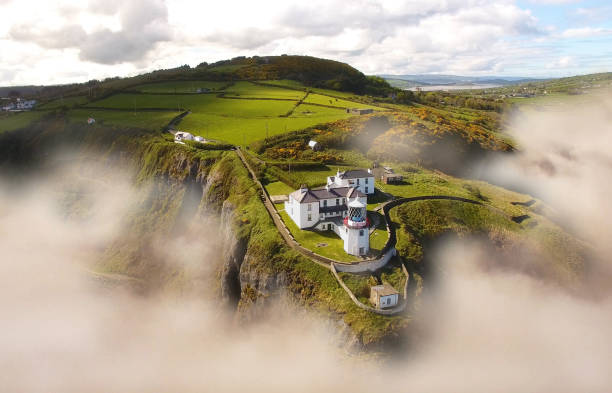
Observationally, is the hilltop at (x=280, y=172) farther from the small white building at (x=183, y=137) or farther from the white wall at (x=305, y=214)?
the small white building at (x=183, y=137)

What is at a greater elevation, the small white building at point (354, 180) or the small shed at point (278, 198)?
the small white building at point (354, 180)

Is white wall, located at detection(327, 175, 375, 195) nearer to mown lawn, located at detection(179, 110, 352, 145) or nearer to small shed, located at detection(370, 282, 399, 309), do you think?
small shed, located at detection(370, 282, 399, 309)

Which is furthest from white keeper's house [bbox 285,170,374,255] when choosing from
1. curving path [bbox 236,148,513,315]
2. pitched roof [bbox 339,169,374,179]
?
pitched roof [bbox 339,169,374,179]

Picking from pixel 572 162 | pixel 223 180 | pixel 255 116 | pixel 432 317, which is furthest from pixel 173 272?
pixel 572 162

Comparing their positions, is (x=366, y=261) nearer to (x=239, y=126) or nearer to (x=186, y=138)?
(x=186, y=138)

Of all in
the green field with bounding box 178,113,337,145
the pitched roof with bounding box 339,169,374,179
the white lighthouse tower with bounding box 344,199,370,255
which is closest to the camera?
the white lighthouse tower with bounding box 344,199,370,255

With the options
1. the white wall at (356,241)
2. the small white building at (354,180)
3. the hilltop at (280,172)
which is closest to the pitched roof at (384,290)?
the hilltop at (280,172)
